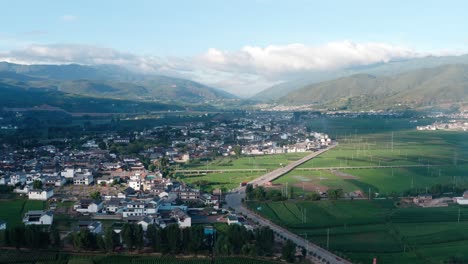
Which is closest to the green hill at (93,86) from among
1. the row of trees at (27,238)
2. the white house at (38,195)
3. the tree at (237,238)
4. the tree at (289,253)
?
the white house at (38,195)

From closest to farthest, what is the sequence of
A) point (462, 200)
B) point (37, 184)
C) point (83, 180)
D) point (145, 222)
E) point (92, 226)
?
point (92, 226)
point (145, 222)
point (462, 200)
point (37, 184)
point (83, 180)

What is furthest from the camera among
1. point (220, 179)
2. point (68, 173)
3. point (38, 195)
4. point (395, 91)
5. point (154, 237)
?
point (395, 91)

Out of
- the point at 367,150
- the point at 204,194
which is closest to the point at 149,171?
the point at 204,194

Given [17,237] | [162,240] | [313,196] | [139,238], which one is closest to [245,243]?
[162,240]

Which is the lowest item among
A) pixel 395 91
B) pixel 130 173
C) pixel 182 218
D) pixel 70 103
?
pixel 182 218

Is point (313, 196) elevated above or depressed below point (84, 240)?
above

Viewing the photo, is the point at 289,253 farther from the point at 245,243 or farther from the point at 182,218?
the point at 182,218

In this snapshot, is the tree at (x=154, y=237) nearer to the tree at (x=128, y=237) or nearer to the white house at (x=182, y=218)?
the tree at (x=128, y=237)

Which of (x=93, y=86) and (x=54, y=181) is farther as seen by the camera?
(x=93, y=86)
